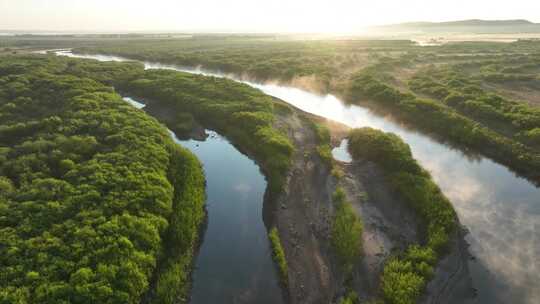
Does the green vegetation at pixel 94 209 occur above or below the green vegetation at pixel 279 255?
above

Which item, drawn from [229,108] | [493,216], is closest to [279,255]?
[493,216]

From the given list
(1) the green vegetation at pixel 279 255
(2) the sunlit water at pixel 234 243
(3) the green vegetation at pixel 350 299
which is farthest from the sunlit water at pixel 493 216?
(2) the sunlit water at pixel 234 243

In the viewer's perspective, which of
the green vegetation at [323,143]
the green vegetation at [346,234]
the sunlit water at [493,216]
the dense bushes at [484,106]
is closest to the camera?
the sunlit water at [493,216]

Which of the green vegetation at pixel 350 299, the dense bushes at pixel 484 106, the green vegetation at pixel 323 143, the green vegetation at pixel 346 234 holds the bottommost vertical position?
the green vegetation at pixel 350 299

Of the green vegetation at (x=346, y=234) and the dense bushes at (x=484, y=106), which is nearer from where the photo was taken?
the green vegetation at (x=346, y=234)

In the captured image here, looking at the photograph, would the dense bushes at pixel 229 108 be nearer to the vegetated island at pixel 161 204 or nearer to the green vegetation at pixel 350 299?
the vegetated island at pixel 161 204

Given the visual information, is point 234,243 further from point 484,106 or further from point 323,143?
point 484,106
